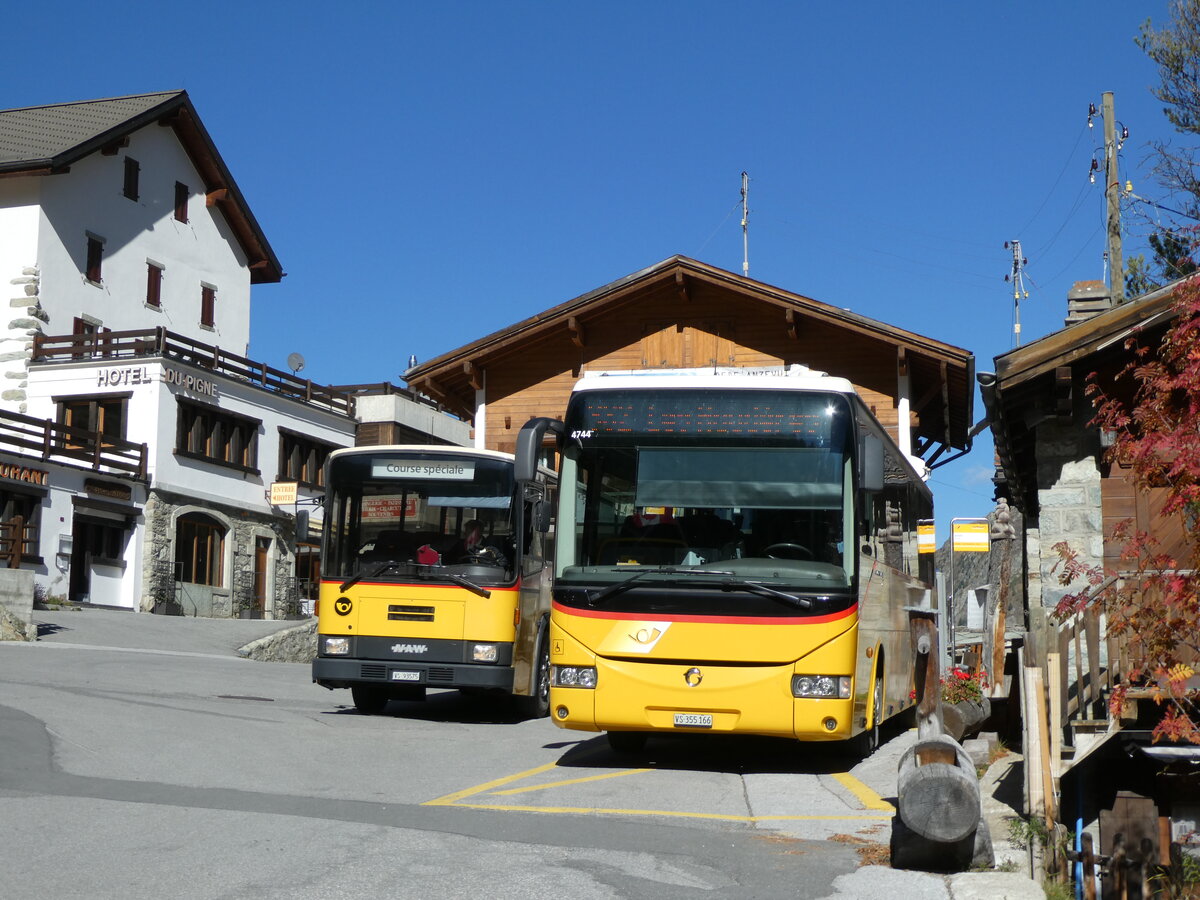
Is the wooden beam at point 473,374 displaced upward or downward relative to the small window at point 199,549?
upward

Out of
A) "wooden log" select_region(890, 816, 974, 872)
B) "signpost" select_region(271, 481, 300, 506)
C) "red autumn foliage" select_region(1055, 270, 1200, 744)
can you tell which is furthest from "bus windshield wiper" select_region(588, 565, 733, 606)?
"signpost" select_region(271, 481, 300, 506)

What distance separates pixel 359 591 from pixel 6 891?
9.66m

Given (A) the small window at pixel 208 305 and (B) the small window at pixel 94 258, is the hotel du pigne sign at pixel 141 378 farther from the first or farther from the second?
(A) the small window at pixel 208 305

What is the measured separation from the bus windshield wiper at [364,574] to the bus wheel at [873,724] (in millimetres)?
5712

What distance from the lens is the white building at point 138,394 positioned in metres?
35.3

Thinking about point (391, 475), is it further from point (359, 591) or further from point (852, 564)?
point (852, 564)

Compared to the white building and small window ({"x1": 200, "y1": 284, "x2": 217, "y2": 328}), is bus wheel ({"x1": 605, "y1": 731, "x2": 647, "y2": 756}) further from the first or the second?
small window ({"x1": 200, "y1": 284, "x2": 217, "y2": 328})

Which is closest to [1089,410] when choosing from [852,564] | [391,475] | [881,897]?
[852,564]

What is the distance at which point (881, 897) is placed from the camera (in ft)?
22.4

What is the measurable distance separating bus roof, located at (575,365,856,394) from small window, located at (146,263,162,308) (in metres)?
36.3

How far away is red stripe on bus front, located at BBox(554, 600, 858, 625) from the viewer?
36.1ft

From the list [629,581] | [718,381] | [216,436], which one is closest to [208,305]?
[216,436]

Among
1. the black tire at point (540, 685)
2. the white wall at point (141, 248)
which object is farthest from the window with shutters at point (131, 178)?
the black tire at point (540, 685)

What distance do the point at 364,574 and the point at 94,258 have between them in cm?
3054
